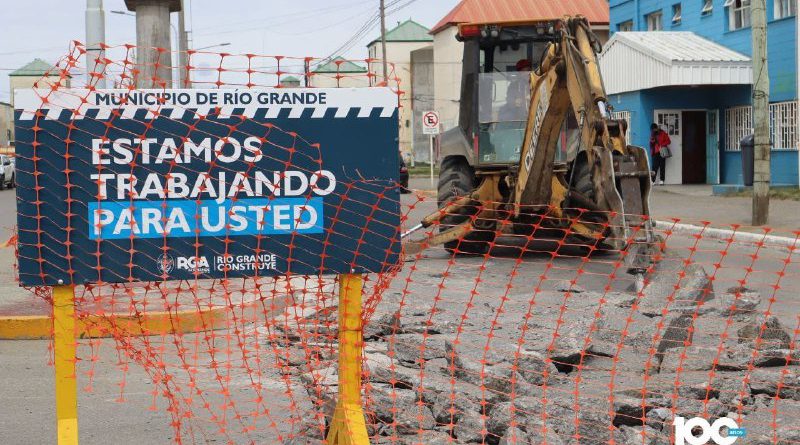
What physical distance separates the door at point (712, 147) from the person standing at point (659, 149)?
1.41 meters

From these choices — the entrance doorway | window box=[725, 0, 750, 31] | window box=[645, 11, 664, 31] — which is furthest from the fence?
window box=[645, 11, 664, 31]

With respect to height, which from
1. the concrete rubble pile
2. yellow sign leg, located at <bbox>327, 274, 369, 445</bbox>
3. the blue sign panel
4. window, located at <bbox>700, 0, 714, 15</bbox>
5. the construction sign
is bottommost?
the concrete rubble pile

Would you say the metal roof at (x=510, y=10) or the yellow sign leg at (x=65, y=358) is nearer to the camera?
the yellow sign leg at (x=65, y=358)

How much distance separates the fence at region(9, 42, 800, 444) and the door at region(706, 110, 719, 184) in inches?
927

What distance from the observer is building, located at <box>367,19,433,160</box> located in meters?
74.2

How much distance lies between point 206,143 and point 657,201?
903 inches

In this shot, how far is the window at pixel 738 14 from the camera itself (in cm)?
3153

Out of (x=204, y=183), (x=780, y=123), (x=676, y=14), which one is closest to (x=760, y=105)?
(x=780, y=123)

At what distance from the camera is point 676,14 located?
119 ft

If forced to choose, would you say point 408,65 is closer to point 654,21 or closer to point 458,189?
point 654,21

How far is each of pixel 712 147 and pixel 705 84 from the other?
317 cm

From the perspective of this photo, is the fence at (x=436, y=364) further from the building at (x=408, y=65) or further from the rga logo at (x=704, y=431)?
the building at (x=408, y=65)

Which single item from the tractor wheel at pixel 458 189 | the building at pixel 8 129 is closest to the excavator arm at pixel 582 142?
→ the tractor wheel at pixel 458 189

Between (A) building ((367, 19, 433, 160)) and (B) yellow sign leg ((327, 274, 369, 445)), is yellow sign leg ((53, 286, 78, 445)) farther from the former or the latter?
(A) building ((367, 19, 433, 160))
